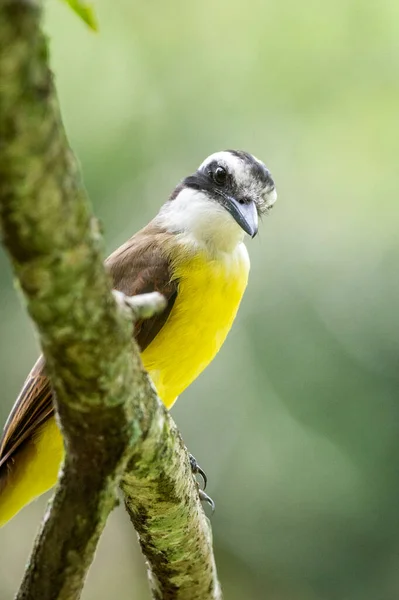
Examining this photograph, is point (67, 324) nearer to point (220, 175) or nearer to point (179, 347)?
point (179, 347)

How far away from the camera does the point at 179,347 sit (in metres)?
2.63

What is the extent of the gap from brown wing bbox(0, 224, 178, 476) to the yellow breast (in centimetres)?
4

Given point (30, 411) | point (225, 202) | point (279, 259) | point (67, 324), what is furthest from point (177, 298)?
point (67, 324)

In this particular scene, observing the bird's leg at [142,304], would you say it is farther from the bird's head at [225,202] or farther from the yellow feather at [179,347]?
the bird's head at [225,202]

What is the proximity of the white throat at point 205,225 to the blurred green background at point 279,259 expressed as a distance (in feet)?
2.09

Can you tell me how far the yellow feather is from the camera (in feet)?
8.62

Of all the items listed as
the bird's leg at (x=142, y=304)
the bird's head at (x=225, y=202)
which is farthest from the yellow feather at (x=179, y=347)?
the bird's leg at (x=142, y=304)

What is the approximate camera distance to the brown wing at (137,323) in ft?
8.27

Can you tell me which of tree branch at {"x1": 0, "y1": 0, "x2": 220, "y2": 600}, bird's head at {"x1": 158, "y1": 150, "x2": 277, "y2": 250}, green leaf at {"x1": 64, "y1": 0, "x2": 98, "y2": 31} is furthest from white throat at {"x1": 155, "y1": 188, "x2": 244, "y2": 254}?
green leaf at {"x1": 64, "y1": 0, "x2": 98, "y2": 31}

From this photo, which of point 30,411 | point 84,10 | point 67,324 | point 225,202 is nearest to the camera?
point 84,10

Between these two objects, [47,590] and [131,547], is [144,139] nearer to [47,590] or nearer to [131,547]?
[131,547]

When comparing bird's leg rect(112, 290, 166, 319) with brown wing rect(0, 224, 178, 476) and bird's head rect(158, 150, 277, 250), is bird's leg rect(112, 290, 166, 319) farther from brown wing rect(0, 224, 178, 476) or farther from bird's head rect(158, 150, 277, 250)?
bird's head rect(158, 150, 277, 250)

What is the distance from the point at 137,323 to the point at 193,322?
A: 190 mm

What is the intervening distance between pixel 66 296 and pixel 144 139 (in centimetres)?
293
